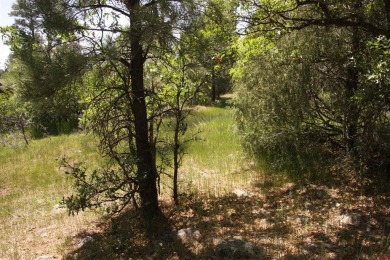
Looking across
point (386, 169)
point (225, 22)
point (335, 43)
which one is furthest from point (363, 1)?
point (386, 169)

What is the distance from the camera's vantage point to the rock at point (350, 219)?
4.87 m

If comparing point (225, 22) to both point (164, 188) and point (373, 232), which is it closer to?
point (164, 188)

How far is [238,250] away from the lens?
13.9ft

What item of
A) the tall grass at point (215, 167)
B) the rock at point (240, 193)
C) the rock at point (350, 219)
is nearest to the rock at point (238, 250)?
the rock at point (350, 219)

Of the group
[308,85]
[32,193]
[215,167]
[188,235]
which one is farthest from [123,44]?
[32,193]

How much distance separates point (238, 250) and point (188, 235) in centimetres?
92

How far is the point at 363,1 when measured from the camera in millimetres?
5602

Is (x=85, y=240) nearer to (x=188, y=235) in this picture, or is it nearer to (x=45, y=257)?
(x=45, y=257)

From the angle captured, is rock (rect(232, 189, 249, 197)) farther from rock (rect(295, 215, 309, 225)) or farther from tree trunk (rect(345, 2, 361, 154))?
tree trunk (rect(345, 2, 361, 154))

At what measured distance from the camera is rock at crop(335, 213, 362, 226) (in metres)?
4.87

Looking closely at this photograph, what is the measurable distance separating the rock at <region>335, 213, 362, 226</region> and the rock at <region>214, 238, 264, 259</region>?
1.46m

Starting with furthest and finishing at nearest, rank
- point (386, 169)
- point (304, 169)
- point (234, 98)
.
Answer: point (234, 98)
point (304, 169)
point (386, 169)

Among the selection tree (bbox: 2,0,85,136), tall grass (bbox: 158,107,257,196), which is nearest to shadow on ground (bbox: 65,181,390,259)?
tall grass (bbox: 158,107,257,196)

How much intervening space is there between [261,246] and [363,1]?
4256mm
